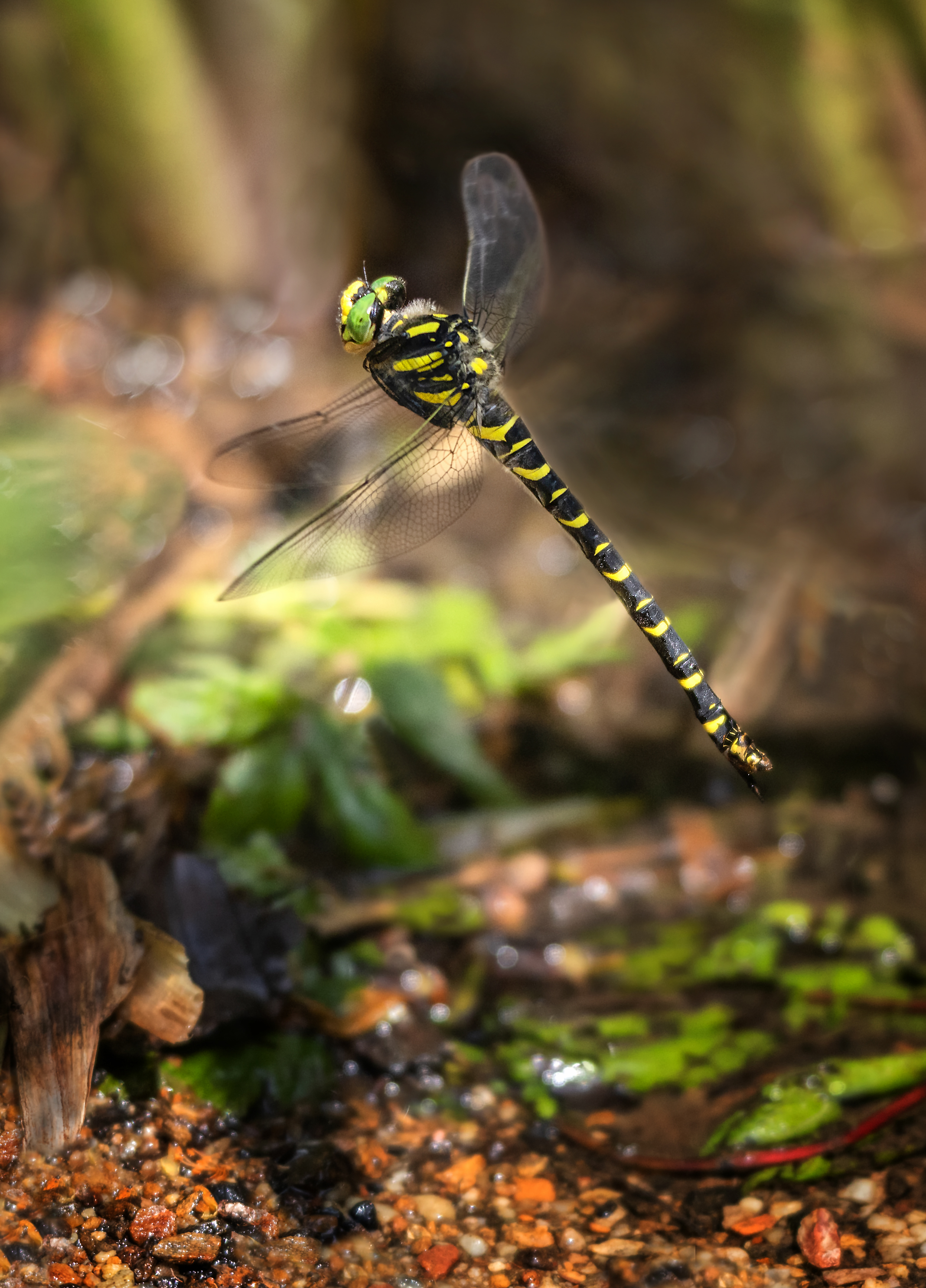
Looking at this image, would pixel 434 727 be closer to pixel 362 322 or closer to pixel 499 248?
pixel 362 322

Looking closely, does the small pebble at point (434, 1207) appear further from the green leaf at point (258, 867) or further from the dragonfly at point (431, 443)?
the dragonfly at point (431, 443)

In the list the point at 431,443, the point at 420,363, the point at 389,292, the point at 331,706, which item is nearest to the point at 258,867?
the point at 331,706

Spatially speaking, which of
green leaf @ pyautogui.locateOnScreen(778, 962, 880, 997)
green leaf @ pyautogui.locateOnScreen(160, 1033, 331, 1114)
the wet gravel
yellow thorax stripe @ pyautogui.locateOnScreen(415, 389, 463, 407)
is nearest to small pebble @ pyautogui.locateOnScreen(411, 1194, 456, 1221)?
the wet gravel

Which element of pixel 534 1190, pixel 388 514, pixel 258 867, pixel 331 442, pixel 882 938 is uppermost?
pixel 331 442

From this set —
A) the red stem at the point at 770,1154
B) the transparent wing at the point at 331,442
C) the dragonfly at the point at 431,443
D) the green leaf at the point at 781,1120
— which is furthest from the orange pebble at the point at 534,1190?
the transparent wing at the point at 331,442

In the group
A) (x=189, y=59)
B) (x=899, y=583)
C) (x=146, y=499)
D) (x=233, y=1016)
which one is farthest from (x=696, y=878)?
(x=189, y=59)

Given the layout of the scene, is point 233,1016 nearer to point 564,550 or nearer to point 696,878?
point 696,878

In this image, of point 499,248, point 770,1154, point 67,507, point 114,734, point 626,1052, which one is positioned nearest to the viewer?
point 770,1154
